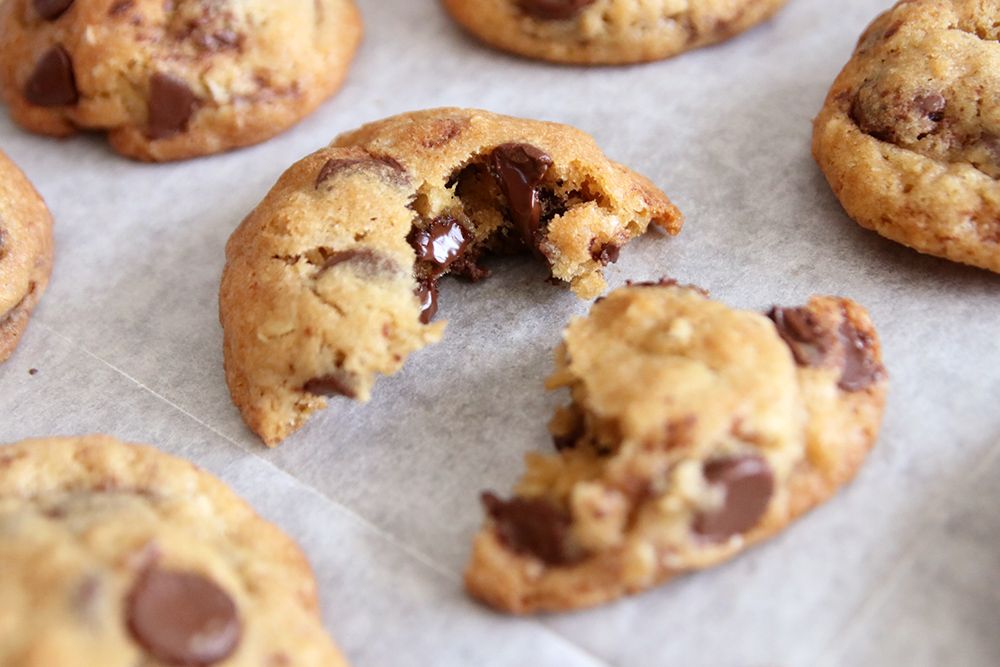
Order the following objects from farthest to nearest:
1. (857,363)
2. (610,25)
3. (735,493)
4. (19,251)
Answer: (610,25), (19,251), (857,363), (735,493)

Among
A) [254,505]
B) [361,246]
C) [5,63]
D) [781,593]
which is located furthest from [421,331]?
[5,63]

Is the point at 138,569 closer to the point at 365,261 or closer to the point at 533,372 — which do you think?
the point at 365,261

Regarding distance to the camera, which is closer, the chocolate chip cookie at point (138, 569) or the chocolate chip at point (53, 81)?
the chocolate chip cookie at point (138, 569)

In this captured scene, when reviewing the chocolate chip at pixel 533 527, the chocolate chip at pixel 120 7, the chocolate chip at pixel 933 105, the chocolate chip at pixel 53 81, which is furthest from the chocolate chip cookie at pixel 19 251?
the chocolate chip at pixel 933 105

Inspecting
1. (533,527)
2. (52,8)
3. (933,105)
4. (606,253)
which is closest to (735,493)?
(533,527)

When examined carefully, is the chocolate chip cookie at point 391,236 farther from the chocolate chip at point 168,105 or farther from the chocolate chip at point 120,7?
the chocolate chip at point 120,7

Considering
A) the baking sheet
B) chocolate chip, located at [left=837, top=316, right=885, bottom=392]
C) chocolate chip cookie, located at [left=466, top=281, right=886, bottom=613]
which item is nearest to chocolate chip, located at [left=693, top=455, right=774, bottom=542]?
chocolate chip cookie, located at [left=466, top=281, right=886, bottom=613]

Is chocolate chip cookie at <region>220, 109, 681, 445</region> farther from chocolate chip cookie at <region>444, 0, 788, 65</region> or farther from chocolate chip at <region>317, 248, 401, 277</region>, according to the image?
chocolate chip cookie at <region>444, 0, 788, 65</region>
